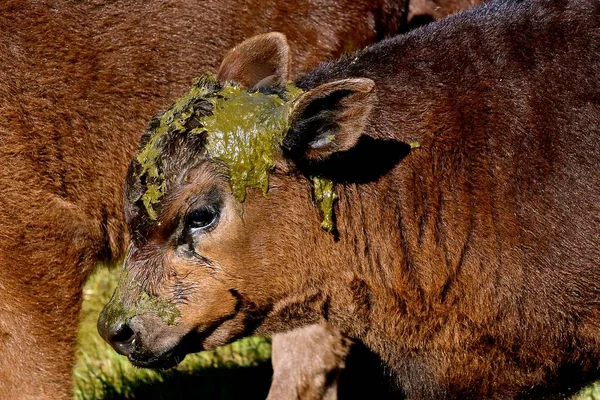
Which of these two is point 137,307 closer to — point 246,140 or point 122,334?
point 122,334

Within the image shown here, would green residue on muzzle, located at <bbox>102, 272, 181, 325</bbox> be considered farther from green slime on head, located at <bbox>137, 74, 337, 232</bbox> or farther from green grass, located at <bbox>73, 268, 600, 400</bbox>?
green grass, located at <bbox>73, 268, 600, 400</bbox>

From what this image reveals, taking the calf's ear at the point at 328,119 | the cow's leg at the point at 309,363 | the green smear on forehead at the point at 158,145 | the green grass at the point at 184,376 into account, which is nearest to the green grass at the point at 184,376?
the green grass at the point at 184,376

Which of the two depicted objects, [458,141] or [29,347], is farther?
[29,347]

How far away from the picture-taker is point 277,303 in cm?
506

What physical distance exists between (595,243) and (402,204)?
0.88 m

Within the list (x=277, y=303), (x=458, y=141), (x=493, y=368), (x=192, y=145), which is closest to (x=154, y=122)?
(x=192, y=145)

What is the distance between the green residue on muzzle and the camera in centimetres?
481

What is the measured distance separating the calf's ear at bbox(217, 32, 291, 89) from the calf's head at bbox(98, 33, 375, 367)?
0.89 feet

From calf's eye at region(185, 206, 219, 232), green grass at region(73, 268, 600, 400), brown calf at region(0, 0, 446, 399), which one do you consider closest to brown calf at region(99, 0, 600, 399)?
calf's eye at region(185, 206, 219, 232)

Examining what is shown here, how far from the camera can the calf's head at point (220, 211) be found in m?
4.73

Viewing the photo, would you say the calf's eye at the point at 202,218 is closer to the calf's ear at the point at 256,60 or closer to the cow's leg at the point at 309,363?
the calf's ear at the point at 256,60

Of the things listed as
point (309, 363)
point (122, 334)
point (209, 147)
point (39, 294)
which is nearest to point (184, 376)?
point (309, 363)

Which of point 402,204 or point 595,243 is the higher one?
point 402,204

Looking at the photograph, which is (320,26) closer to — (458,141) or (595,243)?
(458,141)
